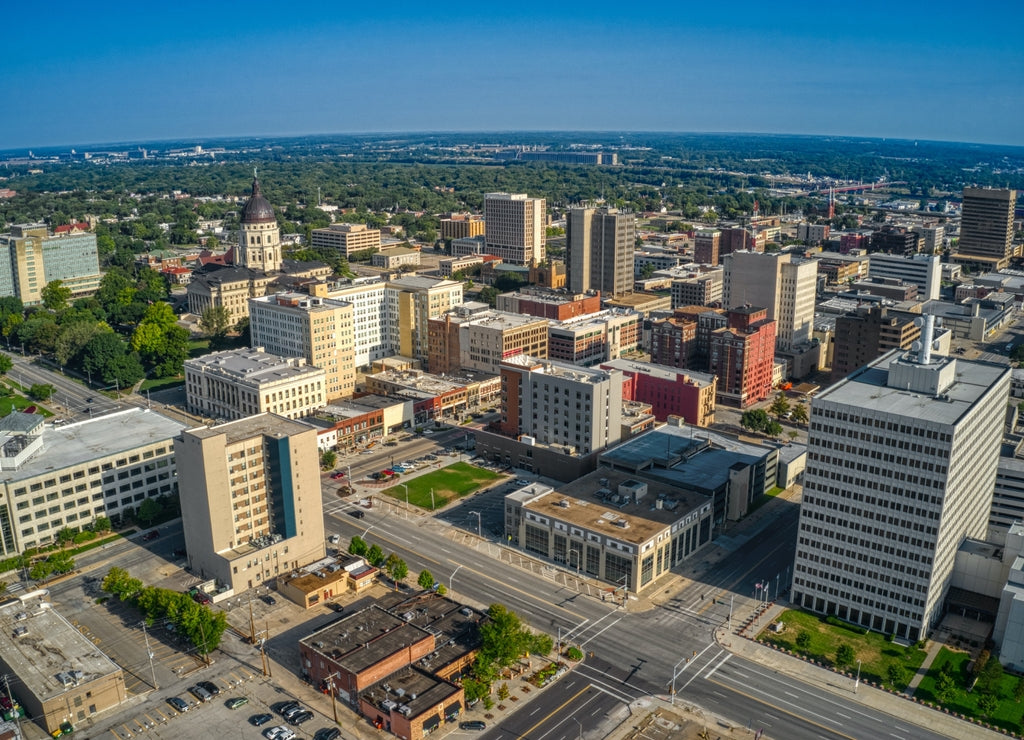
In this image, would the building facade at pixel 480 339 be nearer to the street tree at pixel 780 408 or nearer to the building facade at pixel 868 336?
the street tree at pixel 780 408

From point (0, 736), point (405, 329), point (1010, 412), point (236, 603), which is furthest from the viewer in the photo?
point (405, 329)

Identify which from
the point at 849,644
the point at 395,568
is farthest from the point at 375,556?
the point at 849,644

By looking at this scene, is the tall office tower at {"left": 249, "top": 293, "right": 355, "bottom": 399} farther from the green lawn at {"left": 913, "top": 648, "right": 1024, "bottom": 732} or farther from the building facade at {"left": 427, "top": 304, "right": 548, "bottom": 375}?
the green lawn at {"left": 913, "top": 648, "right": 1024, "bottom": 732}

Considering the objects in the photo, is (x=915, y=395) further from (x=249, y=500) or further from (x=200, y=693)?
(x=200, y=693)

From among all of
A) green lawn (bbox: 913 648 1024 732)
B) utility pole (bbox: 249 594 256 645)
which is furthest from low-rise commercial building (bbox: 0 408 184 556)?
green lawn (bbox: 913 648 1024 732)

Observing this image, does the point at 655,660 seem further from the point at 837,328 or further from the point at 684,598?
the point at 837,328

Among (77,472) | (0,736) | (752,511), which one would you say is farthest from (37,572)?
(752,511)
